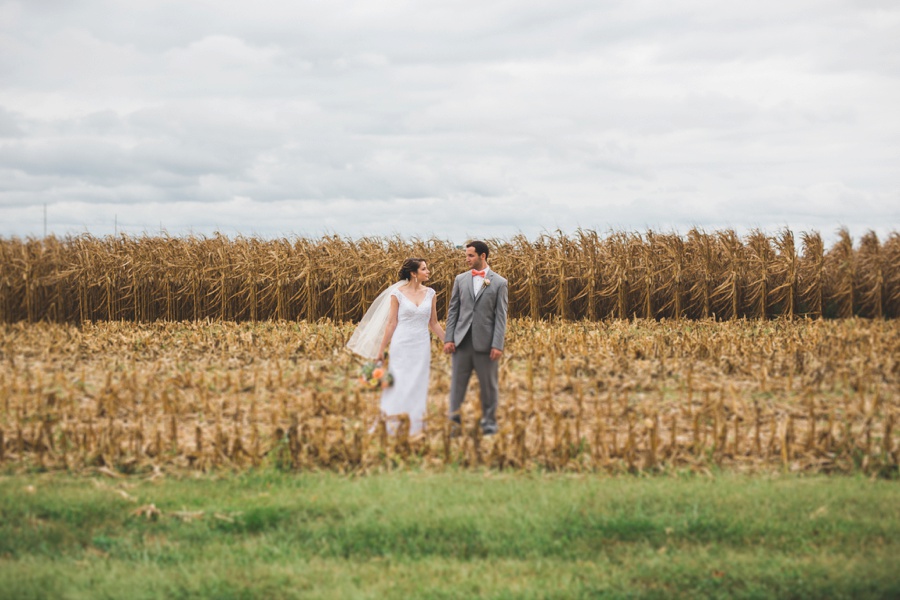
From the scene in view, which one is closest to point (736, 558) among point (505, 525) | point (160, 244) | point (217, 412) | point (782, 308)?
point (505, 525)

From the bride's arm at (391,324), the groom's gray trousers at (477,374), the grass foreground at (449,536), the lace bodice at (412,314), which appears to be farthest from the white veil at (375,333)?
the grass foreground at (449,536)

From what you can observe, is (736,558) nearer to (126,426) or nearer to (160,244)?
(126,426)

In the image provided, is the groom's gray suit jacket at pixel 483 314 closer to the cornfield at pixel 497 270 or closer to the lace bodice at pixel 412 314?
the lace bodice at pixel 412 314

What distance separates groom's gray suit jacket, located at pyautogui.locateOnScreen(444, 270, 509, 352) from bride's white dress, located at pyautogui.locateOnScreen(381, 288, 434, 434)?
600mm

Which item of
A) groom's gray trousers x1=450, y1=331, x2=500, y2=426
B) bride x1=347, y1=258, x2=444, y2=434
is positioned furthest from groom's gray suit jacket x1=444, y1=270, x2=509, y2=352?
bride x1=347, y1=258, x2=444, y2=434

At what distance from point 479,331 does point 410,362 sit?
3.73 feet

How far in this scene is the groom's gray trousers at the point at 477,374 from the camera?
33.5 ft

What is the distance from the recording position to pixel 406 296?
10.9 m

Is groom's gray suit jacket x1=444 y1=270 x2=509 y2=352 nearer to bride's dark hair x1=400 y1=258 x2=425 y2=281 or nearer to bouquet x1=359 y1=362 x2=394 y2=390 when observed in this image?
bride's dark hair x1=400 y1=258 x2=425 y2=281

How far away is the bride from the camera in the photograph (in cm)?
1067

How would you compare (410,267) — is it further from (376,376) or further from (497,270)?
(497,270)

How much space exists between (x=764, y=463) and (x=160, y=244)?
2172 cm

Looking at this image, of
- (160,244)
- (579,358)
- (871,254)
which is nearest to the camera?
(579,358)

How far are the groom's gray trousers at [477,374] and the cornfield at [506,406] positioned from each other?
0.22 meters
